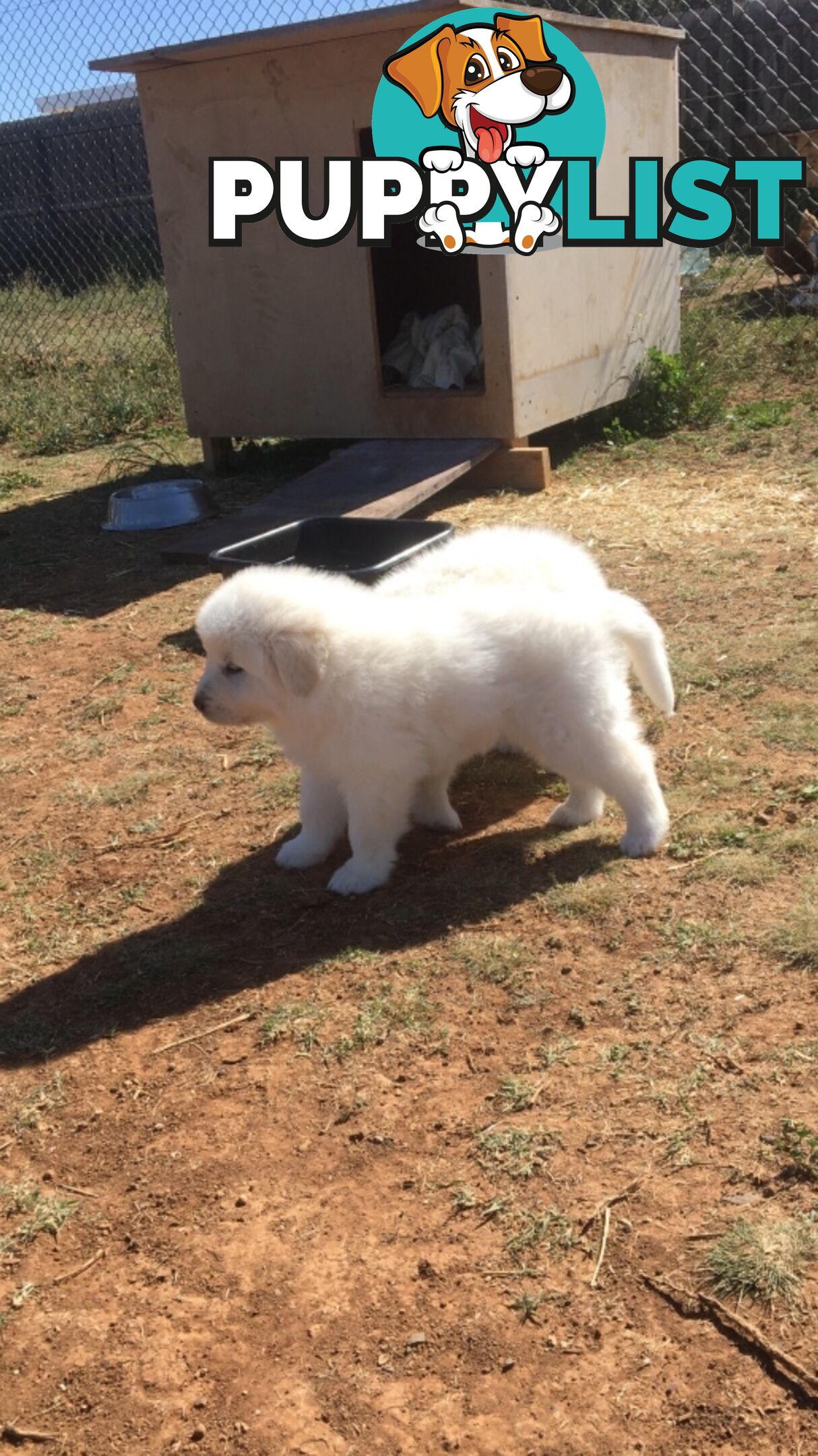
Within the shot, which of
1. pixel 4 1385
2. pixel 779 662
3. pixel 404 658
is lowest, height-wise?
pixel 4 1385

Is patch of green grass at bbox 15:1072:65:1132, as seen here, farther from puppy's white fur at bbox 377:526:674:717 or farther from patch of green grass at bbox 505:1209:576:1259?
puppy's white fur at bbox 377:526:674:717

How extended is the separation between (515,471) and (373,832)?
13.5 feet

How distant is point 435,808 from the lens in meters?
3.62

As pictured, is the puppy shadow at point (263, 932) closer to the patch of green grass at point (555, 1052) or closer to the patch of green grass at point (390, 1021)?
the patch of green grass at point (390, 1021)

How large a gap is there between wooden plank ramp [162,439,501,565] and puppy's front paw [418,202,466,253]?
0.99 meters

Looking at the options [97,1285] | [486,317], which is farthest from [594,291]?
[97,1285]

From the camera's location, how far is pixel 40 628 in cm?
577

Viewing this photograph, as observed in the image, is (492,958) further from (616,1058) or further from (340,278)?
(340,278)

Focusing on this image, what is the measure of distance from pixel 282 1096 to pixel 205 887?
990 millimetres

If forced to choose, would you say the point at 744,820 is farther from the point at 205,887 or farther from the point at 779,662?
the point at 205,887

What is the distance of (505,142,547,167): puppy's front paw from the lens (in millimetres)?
6910

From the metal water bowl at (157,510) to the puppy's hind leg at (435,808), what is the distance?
3949 mm

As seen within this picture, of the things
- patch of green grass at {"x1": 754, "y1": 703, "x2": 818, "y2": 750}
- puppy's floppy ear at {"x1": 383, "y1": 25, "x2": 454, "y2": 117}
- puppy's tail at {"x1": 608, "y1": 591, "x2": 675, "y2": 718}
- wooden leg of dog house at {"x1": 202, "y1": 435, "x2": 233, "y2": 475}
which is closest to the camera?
puppy's tail at {"x1": 608, "y1": 591, "x2": 675, "y2": 718}

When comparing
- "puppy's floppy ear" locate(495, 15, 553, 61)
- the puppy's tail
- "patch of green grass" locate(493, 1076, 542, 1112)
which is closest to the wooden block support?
"puppy's floppy ear" locate(495, 15, 553, 61)
